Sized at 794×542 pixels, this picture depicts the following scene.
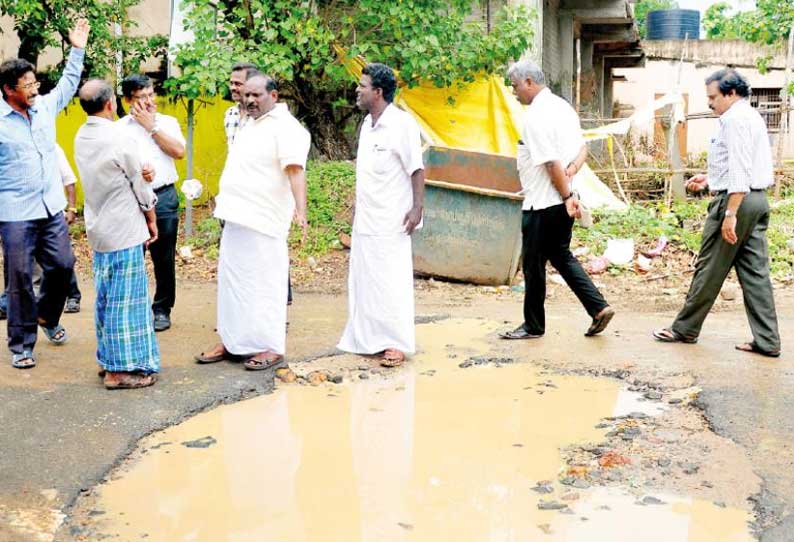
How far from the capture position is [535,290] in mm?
6289

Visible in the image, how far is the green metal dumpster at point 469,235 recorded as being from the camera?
333 inches

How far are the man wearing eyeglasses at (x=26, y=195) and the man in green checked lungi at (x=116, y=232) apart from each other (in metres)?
0.60

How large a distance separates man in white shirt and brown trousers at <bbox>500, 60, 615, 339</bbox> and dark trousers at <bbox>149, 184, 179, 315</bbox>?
233 centimetres

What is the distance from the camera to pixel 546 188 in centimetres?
603

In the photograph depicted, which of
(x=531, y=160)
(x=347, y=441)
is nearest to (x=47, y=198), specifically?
(x=347, y=441)

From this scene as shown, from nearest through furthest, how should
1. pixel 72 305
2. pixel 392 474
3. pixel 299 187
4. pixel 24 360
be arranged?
pixel 392 474 → pixel 299 187 → pixel 24 360 → pixel 72 305

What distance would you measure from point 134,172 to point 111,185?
0.13 metres

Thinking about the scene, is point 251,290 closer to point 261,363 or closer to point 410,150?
point 261,363

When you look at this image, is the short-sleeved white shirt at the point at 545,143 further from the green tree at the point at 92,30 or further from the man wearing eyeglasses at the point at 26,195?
the green tree at the point at 92,30

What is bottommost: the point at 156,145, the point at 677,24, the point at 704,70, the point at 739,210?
the point at 739,210

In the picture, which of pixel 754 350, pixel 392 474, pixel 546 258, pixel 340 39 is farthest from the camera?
pixel 340 39

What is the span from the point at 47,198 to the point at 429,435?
9.05ft

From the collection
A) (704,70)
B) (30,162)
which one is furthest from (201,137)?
(704,70)

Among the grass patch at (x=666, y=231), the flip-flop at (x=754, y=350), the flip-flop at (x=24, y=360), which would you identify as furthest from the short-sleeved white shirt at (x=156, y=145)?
the grass patch at (x=666, y=231)
